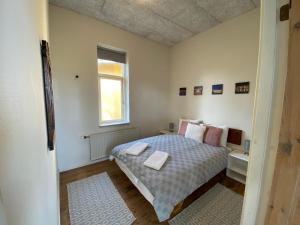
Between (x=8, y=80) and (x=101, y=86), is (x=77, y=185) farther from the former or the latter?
(x=8, y=80)

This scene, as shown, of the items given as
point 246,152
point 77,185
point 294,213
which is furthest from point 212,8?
point 77,185

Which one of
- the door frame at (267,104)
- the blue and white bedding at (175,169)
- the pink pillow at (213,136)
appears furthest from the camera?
the pink pillow at (213,136)

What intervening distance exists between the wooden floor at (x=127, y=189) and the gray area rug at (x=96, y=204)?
0.07 meters

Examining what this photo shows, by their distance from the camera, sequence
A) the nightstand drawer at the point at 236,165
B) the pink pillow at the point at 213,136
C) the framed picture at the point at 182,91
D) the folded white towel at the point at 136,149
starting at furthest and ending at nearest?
the framed picture at the point at 182,91, the pink pillow at the point at 213,136, the nightstand drawer at the point at 236,165, the folded white towel at the point at 136,149

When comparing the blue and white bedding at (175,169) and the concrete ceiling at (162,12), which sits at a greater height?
the concrete ceiling at (162,12)

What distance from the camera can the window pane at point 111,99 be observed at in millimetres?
2982

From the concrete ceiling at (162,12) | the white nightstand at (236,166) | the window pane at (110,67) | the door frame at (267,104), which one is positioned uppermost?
the concrete ceiling at (162,12)

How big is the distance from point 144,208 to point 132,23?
3180 millimetres

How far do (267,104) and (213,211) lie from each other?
1.69 m

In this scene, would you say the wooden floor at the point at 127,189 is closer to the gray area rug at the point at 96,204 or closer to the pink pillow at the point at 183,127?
the gray area rug at the point at 96,204

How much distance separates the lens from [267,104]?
631mm

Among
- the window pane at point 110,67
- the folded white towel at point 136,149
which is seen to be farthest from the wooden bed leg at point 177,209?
the window pane at point 110,67

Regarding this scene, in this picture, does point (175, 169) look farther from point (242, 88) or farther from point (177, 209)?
point (242, 88)

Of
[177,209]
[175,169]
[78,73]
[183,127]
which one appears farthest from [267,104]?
[78,73]
